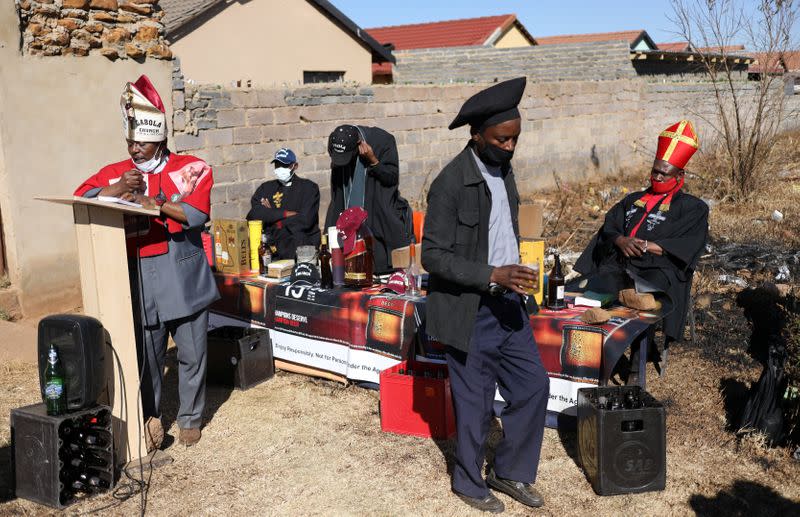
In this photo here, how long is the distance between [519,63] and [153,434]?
16.2 metres

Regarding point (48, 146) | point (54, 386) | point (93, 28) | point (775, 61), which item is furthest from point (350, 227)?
point (775, 61)

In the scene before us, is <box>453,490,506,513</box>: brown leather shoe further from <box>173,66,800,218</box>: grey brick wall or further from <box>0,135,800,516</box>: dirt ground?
<box>173,66,800,218</box>: grey brick wall

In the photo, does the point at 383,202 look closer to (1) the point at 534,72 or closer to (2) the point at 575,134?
(2) the point at 575,134

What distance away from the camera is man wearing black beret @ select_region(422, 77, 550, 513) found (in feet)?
12.2

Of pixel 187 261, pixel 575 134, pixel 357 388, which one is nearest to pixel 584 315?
pixel 357 388

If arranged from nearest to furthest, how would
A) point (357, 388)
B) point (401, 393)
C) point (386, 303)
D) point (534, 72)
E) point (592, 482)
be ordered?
point (592, 482)
point (401, 393)
point (386, 303)
point (357, 388)
point (534, 72)

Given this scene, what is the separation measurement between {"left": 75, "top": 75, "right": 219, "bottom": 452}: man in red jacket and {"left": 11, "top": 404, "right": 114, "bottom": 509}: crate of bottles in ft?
1.63

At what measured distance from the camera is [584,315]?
5.02m

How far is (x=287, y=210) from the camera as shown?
765 centimetres

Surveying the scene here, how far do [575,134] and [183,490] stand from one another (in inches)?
506

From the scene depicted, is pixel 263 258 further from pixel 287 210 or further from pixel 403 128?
pixel 403 128

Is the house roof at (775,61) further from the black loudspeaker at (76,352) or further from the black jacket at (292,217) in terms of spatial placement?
the black loudspeaker at (76,352)

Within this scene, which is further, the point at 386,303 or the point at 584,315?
the point at 386,303

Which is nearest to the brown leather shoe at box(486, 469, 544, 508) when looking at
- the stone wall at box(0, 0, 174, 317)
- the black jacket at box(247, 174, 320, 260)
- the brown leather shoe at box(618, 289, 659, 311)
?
the brown leather shoe at box(618, 289, 659, 311)
